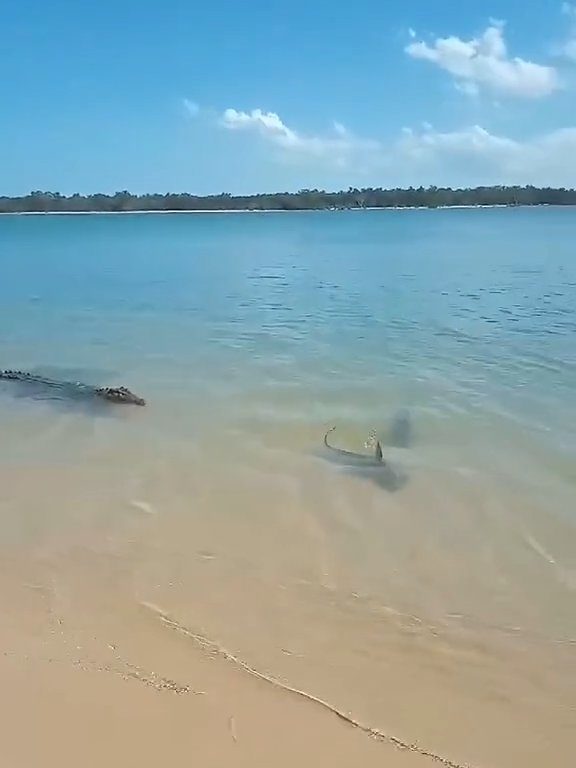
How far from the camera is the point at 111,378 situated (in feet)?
40.3

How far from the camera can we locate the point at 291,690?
4035 millimetres

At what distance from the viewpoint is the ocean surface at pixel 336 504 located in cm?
442

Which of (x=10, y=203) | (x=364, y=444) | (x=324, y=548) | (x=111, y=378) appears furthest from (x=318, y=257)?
(x=10, y=203)

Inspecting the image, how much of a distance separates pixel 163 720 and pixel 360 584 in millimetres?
2040

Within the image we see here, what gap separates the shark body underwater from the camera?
738cm

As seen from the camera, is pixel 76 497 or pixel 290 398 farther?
pixel 290 398

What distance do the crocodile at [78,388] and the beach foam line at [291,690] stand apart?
5718mm

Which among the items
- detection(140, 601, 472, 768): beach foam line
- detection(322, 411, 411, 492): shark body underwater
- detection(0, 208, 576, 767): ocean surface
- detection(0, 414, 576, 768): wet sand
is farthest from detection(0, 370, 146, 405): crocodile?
detection(140, 601, 472, 768): beach foam line

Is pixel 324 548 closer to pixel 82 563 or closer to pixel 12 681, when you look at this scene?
pixel 82 563

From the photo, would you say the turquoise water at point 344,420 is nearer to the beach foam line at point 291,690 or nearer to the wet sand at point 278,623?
the wet sand at point 278,623

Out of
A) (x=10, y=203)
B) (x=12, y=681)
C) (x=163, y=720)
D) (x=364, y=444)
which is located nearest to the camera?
(x=163, y=720)

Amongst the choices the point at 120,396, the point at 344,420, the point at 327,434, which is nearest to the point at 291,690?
the point at 327,434

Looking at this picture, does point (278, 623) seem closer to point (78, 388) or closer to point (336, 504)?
point (336, 504)

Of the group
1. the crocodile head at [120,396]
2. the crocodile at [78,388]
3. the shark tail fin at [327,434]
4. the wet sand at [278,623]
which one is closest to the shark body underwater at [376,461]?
the shark tail fin at [327,434]
